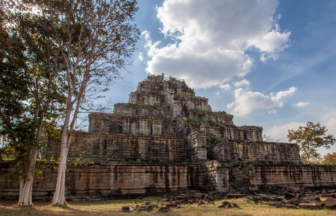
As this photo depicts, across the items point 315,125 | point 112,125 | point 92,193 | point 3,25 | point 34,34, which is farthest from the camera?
point 315,125

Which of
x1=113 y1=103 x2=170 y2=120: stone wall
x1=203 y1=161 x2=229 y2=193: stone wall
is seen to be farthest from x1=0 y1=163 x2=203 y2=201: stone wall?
x1=113 y1=103 x2=170 y2=120: stone wall

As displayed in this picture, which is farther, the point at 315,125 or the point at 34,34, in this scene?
the point at 315,125

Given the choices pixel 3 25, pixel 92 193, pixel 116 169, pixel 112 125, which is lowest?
pixel 92 193

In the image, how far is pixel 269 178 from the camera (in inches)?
640

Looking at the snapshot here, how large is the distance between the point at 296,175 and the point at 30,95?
21005mm

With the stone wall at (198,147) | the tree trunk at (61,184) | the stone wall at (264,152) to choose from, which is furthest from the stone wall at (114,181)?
the stone wall at (264,152)

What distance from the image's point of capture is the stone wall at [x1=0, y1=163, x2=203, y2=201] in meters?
11.8

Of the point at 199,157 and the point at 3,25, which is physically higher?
the point at 3,25

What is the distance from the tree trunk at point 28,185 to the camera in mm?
9366

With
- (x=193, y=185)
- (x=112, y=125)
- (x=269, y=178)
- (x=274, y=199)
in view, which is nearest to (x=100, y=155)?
(x=112, y=125)

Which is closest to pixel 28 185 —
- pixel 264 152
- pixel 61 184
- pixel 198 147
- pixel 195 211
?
pixel 61 184

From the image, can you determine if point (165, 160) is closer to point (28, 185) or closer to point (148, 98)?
point (28, 185)

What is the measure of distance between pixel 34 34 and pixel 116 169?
9.55 metres

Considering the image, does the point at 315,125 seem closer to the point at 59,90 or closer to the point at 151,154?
the point at 151,154
